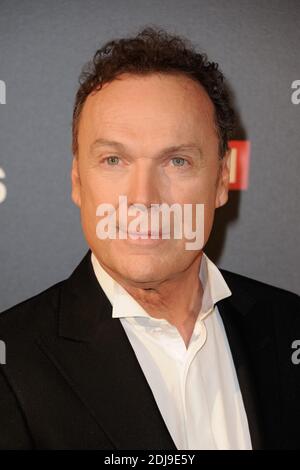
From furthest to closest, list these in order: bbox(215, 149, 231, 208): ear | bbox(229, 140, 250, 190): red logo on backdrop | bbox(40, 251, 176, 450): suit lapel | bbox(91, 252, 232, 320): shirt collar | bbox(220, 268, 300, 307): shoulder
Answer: bbox(229, 140, 250, 190): red logo on backdrop < bbox(220, 268, 300, 307): shoulder < bbox(215, 149, 231, 208): ear < bbox(91, 252, 232, 320): shirt collar < bbox(40, 251, 176, 450): suit lapel

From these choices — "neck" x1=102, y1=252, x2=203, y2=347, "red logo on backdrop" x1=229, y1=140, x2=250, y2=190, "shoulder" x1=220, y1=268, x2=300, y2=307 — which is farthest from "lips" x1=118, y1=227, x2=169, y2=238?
"red logo on backdrop" x1=229, y1=140, x2=250, y2=190

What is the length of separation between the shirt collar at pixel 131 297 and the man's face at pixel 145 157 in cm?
5

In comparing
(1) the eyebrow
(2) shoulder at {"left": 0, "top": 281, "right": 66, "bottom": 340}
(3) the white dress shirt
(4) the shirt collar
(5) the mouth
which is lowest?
(3) the white dress shirt

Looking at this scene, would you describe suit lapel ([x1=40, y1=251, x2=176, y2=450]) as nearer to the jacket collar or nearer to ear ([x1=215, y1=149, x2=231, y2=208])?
the jacket collar

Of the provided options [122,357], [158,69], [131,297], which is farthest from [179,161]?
[122,357]

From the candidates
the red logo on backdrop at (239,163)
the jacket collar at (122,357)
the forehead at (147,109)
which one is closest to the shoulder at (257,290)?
the jacket collar at (122,357)

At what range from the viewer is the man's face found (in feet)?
3.54

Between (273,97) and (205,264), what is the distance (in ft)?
2.02

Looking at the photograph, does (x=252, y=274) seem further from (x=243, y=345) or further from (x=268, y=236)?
(x=243, y=345)

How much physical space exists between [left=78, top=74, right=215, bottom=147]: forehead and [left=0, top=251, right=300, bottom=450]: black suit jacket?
1.09ft

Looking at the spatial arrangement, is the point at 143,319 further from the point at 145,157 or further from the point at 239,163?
the point at 239,163

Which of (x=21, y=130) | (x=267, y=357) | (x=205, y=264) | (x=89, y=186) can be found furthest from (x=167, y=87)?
(x=267, y=357)

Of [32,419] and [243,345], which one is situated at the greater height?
[243,345]
